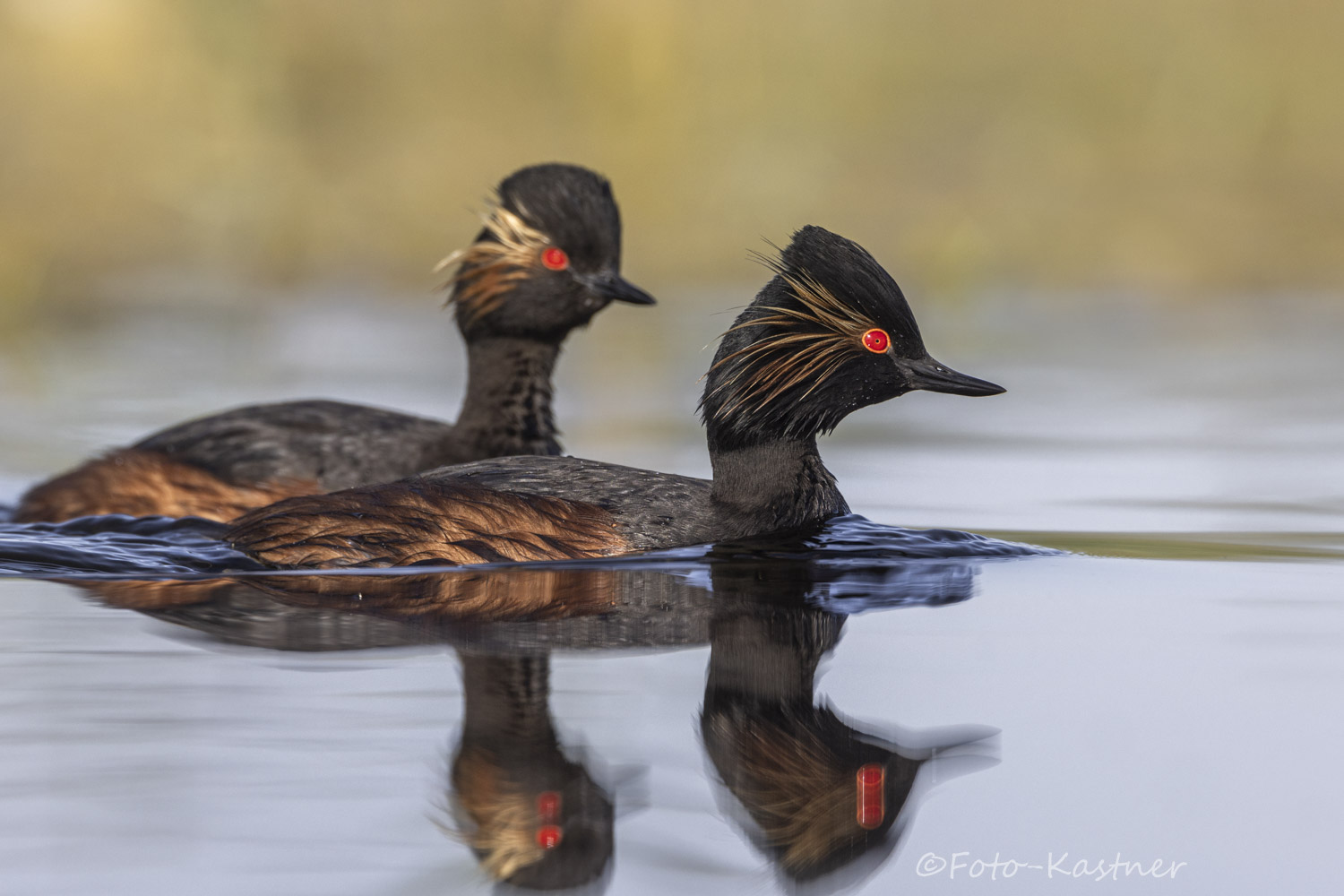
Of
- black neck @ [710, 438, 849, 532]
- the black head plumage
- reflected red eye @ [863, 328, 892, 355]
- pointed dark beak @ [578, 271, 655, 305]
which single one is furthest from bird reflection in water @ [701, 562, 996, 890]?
pointed dark beak @ [578, 271, 655, 305]

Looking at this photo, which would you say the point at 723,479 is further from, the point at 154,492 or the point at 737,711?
the point at 154,492

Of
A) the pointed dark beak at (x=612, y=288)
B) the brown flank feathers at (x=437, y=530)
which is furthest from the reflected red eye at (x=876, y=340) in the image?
the pointed dark beak at (x=612, y=288)

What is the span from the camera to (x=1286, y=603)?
6785mm

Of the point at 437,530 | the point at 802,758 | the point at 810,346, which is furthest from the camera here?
the point at 810,346

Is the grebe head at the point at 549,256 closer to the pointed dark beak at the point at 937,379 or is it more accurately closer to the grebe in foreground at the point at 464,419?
the grebe in foreground at the point at 464,419

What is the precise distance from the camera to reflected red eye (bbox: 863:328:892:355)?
23.6 feet

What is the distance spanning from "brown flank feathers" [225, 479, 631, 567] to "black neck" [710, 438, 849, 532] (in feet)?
1.83

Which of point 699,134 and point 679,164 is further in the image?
point 699,134

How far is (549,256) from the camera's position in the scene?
9.15 metres

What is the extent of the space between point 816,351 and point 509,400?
96.6 inches

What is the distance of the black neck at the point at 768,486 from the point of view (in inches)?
289

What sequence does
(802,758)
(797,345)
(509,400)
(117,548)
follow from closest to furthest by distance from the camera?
(802,758), (797,345), (117,548), (509,400)

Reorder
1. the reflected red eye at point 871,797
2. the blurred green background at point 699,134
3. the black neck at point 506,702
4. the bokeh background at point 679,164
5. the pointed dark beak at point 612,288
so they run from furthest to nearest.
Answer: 1. the blurred green background at point 699,134
2. the bokeh background at point 679,164
3. the pointed dark beak at point 612,288
4. the black neck at point 506,702
5. the reflected red eye at point 871,797

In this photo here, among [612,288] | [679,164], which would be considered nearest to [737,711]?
[612,288]
